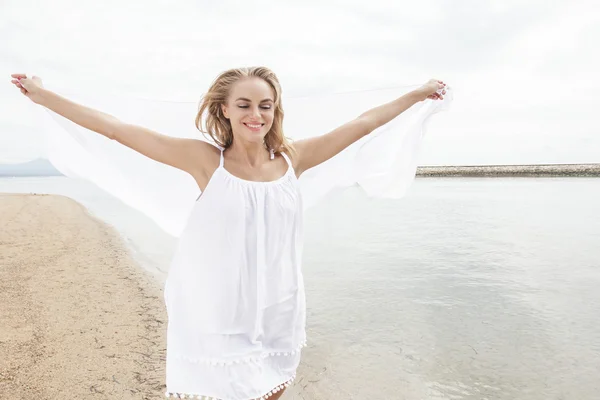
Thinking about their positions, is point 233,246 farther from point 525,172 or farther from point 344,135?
point 525,172

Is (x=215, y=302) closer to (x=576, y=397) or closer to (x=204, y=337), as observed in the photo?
(x=204, y=337)

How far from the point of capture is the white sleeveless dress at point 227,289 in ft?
6.66

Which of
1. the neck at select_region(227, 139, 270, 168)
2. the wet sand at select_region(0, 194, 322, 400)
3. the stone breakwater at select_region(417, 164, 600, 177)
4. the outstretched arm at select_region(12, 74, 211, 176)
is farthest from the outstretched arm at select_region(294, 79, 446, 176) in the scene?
the stone breakwater at select_region(417, 164, 600, 177)

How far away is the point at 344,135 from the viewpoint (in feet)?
8.64

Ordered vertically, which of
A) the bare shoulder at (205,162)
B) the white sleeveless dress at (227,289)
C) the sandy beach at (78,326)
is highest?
the bare shoulder at (205,162)

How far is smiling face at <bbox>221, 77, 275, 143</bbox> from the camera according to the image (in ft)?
7.07

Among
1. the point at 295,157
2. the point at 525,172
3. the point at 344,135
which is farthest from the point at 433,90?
the point at 525,172

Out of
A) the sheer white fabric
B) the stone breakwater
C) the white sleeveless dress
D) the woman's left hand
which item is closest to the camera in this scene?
the white sleeveless dress

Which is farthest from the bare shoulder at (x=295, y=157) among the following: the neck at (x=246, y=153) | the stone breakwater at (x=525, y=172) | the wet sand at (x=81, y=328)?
the stone breakwater at (x=525, y=172)

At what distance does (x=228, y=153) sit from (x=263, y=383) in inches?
44.7

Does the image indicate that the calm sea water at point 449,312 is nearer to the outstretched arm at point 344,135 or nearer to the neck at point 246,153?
the outstretched arm at point 344,135

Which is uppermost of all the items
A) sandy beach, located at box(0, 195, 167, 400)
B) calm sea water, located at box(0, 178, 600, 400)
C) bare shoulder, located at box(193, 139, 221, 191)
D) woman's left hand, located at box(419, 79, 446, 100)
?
woman's left hand, located at box(419, 79, 446, 100)

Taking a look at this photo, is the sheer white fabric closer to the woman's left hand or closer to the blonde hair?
the woman's left hand

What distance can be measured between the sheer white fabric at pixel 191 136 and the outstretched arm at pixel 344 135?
30 cm
